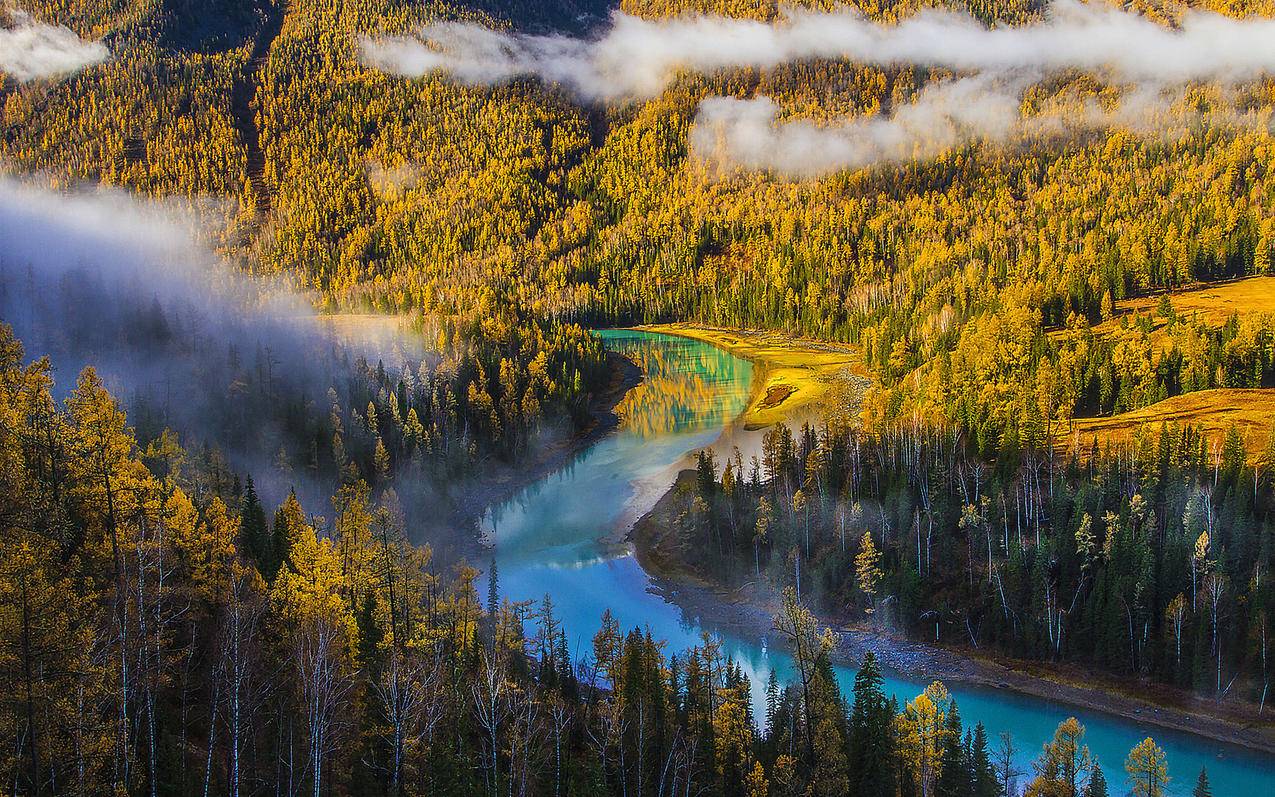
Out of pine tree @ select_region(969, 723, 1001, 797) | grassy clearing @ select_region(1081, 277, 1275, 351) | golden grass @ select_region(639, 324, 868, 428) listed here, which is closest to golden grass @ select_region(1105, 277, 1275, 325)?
grassy clearing @ select_region(1081, 277, 1275, 351)

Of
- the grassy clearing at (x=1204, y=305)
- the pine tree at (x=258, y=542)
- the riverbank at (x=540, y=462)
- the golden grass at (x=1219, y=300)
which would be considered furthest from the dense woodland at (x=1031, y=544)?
the golden grass at (x=1219, y=300)

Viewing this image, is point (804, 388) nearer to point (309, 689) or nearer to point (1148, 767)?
point (1148, 767)

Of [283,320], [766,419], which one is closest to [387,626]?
[766,419]

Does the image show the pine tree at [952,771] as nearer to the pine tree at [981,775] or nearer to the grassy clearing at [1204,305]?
the pine tree at [981,775]

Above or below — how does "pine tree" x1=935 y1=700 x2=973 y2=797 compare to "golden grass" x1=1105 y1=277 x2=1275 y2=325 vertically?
below

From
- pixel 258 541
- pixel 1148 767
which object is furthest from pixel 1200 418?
pixel 258 541

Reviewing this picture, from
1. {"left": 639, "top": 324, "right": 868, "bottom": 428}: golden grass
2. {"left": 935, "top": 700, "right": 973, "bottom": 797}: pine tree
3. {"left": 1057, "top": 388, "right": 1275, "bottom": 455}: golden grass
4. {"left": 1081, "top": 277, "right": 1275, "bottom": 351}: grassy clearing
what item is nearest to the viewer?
{"left": 935, "top": 700, "right": 973, "bottom": 797}: pine tree

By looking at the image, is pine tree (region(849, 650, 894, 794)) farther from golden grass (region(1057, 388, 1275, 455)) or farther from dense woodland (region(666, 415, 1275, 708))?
golden grass (region(1057, 388, 1275, 455))
